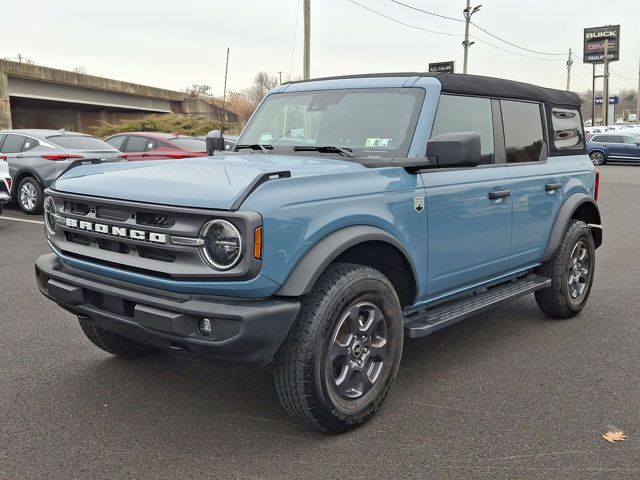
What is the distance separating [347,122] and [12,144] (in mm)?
9779

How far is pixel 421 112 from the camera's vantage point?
389 centimetres

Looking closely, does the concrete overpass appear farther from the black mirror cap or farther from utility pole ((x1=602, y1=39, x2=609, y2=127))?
utility pole ((x1=602, y1=39, x2=609, y2=127))

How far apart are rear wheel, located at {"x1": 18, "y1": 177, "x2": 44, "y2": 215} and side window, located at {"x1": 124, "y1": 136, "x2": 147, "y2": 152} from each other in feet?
8.36

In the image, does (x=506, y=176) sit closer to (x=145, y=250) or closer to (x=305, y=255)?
(x=305, y=255)

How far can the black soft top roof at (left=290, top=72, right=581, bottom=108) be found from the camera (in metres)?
4.11

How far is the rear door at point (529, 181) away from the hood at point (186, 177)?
1.59 m

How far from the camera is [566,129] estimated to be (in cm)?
540

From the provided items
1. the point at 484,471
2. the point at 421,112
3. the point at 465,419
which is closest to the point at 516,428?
the point at 465,419

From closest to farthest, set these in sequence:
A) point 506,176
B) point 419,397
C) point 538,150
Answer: point 419,397 < point 506,176 < point 538,150

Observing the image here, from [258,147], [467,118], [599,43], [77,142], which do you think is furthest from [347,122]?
[599,43]

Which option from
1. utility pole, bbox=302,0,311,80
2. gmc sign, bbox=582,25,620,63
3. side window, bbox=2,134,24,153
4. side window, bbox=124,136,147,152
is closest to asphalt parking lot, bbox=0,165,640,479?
side window, bbox=2,134,24,153

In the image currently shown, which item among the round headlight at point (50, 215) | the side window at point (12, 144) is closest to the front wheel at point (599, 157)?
the side window at point (12, 144)

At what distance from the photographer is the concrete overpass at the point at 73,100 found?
32875mm

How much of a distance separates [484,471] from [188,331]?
4.97ft
